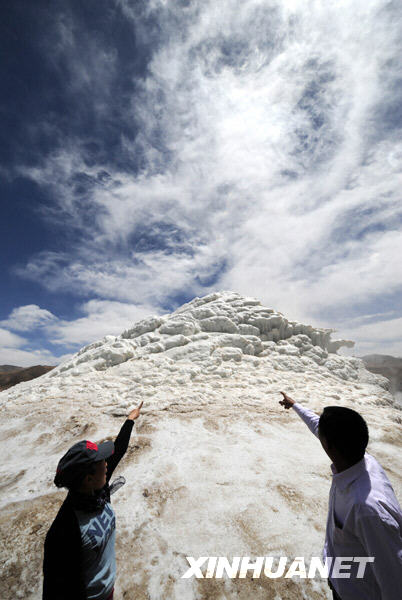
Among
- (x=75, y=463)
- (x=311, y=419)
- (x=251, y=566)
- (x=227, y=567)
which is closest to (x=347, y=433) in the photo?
(x=311, y=419)

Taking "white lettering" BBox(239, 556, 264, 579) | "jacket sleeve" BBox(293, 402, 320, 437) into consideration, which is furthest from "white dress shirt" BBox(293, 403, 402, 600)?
"white lettering" BBox(239, 556, 264, 579)

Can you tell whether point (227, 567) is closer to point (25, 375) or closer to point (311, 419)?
point (311, 419)

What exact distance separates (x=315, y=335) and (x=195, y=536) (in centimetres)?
1840

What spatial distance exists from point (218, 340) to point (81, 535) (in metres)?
14.2

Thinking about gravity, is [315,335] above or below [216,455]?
above

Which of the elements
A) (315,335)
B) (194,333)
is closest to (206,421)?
(194,333)

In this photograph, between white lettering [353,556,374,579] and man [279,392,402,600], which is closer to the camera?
man [279,392,402,600]

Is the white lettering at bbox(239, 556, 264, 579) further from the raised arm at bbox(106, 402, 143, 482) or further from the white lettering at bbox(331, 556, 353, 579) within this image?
the raised arm at bbox(106, 402, 143, 482)

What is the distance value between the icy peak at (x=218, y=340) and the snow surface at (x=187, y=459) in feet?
0.56

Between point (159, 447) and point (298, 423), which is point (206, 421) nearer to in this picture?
point (159, 447)

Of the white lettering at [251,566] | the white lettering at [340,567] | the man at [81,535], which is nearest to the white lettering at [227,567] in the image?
the white lettering at [251,566]

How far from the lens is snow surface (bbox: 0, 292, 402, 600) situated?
356 centimetres

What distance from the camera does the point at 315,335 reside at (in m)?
19.7

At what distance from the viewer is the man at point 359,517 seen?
1635 mm
